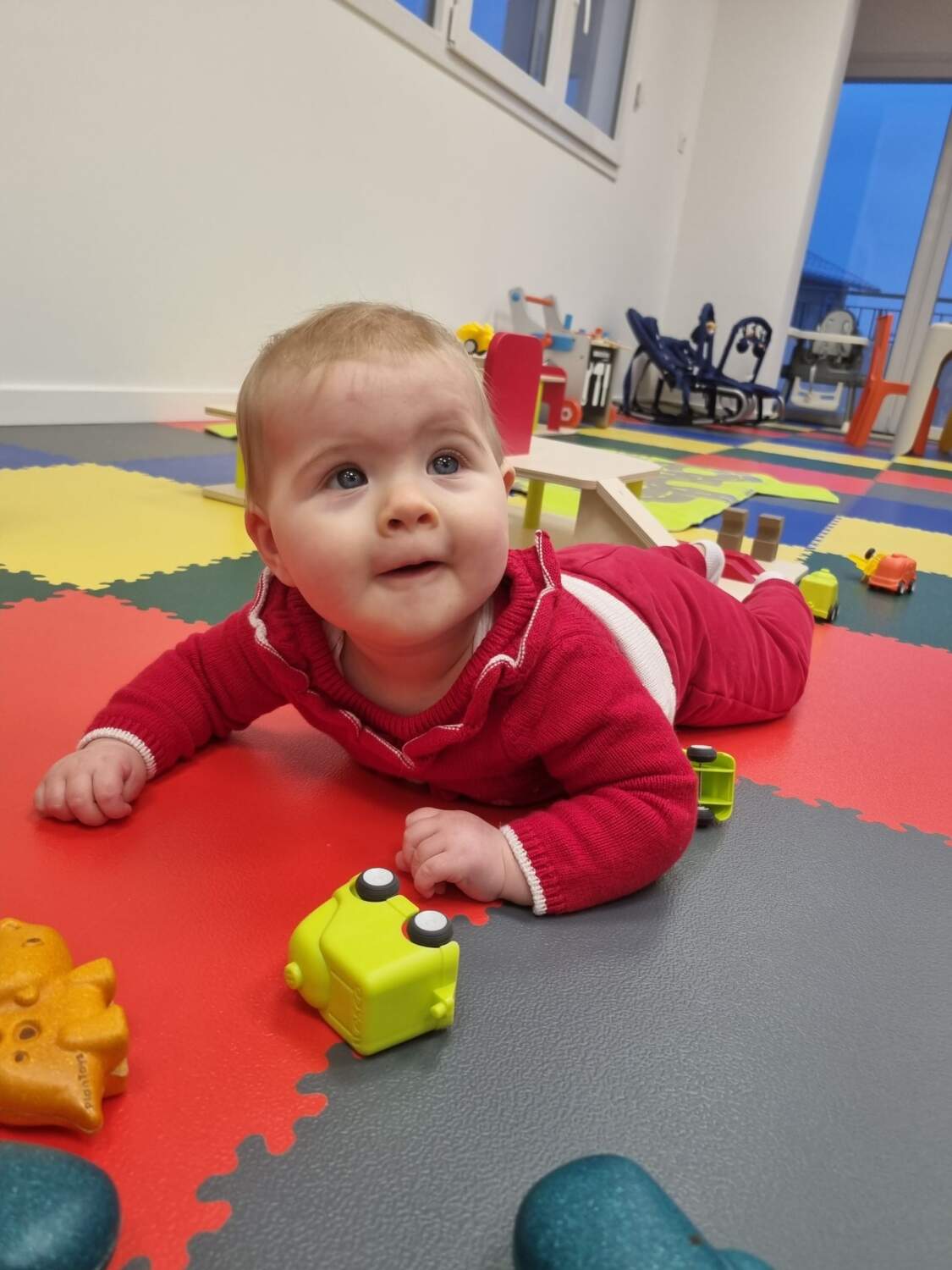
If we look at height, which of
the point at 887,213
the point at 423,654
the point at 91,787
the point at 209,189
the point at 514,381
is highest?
the point at 887,213

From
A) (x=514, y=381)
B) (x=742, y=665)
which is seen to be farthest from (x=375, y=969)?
(x=514, y=381)

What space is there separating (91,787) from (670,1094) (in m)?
0.45

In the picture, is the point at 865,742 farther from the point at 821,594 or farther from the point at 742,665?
the point at 821,594

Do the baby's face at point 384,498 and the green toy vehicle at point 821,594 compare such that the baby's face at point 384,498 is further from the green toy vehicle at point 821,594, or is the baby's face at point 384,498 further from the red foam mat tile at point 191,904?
the green toy vehicle at point 821,594

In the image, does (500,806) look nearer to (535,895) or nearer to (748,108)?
(535,895)

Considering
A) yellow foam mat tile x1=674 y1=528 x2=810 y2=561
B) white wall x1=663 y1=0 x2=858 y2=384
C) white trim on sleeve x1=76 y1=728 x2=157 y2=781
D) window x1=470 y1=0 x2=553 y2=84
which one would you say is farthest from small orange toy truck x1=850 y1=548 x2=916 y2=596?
white wall x1=663 y1=0 x2=858 y2=384

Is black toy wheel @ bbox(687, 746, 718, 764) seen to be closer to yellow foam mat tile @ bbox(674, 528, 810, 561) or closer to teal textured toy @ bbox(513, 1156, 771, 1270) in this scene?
teal textured toy @ bbox(513, 1156, 771, 1270)

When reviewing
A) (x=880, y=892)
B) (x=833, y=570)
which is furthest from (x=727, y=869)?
(x=833, y=570)

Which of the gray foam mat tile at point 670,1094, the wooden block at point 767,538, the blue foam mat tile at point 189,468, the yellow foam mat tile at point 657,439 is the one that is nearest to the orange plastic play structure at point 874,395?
the yellow foam mat tile at point 657,439

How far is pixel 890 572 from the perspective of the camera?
1639 millimetres

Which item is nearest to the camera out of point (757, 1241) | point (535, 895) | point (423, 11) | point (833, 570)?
point (757, 1241)

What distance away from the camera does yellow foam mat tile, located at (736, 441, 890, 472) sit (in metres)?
3.84

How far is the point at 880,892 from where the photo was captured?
0.73m

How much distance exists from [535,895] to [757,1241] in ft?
0.81
